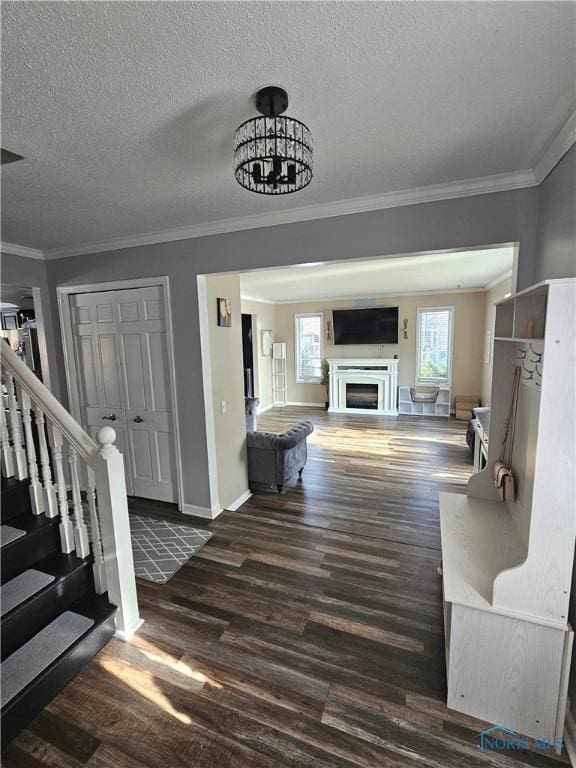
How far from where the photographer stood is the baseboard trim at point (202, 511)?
3252 mm

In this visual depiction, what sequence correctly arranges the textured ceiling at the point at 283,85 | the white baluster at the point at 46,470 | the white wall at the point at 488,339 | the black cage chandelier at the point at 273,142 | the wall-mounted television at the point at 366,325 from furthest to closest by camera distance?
the wall-mounted television at the point at 366,325 → the white wall at the point at 488,339 → the white baluster at the point at 46,470 → the black cage chandelier at the point at 273,142 → the textured ceiling at the point at 283,85

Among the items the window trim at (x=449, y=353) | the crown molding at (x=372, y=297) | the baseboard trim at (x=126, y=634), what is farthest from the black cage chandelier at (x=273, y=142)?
the window trim at (x=449, y=353)

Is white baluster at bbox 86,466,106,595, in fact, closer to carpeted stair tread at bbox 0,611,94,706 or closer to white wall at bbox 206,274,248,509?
carpeted stair tread at bbox 0,611,94,706

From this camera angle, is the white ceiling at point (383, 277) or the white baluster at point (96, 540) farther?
the white ceiling at point (383, 277)

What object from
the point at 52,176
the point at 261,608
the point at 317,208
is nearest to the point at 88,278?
the point at 52,176

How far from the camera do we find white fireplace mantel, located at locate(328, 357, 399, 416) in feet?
25.0

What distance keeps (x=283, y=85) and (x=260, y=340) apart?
6769 millimetres

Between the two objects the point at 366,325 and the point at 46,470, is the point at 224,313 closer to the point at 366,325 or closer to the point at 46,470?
the point at 46,470

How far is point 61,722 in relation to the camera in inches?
60.3

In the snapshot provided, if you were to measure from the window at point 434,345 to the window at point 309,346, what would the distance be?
2.25 metres

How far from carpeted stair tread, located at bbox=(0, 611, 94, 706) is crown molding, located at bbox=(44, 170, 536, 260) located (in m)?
2.81

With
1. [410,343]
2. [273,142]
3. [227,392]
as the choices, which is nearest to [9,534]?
[227,392]

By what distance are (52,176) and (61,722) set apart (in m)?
2.76

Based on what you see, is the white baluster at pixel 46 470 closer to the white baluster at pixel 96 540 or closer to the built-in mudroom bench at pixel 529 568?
the white baluster at pixel 96 540
